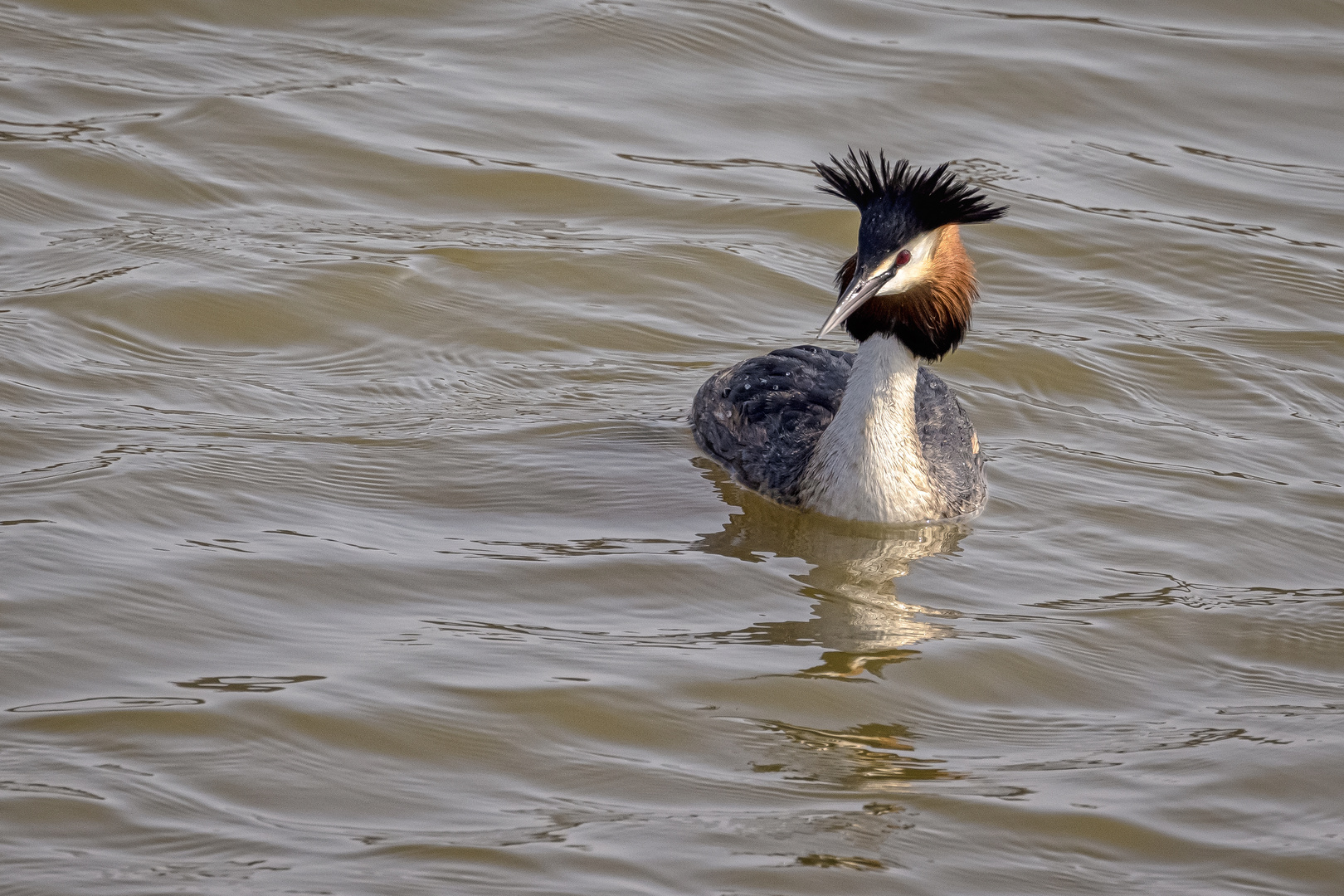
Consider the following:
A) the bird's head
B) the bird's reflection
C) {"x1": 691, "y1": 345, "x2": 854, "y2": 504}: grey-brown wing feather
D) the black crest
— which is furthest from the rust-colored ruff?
the bird's reflection

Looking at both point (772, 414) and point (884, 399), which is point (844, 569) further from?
point (772, 414)

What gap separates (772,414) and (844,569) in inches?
46.4

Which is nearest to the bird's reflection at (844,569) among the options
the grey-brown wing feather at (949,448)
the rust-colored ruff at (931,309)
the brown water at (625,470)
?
the brown water at (625,470)

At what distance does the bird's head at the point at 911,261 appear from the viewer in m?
7.37

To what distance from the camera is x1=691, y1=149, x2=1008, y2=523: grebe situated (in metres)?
7.43

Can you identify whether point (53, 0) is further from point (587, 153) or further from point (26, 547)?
point (26, 547)

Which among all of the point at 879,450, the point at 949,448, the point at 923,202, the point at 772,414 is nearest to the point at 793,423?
the point at 772,414

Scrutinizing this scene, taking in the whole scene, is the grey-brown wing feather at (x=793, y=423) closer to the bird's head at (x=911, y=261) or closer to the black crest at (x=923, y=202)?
the bird's head at (x=911, y=261)

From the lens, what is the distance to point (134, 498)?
7215 millimetres

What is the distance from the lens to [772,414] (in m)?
8.28

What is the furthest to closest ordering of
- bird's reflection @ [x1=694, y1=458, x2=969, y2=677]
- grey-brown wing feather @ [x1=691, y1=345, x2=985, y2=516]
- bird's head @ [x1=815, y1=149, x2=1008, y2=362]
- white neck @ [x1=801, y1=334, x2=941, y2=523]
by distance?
grey-brown wing feather @ [x1=691, y1=345, x2=985, y2=516], white neck @ [x1=801, y1=334, x2=941, y2=523], bird's head @ [x1=815, y1=149, x2=1008, y2=362], bird's reflection @ [x1=694, y1=458, x2=969, y2=677]

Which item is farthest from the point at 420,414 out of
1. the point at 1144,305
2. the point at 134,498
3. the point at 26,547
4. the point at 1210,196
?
the point at 1210,196

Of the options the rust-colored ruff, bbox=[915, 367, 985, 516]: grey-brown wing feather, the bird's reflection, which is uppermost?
the rust-colored ruff

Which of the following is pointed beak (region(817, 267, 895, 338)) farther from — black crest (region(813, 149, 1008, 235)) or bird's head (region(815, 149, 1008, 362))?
black crest (region(813, 149, 1008, 235))
